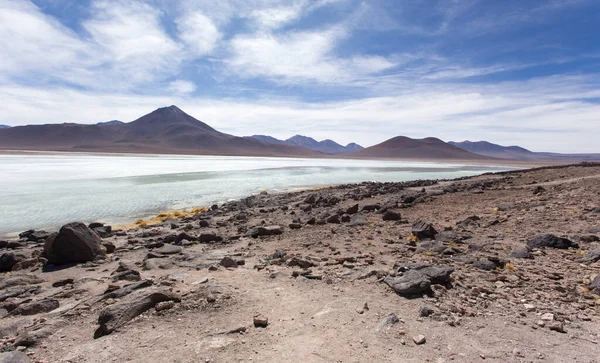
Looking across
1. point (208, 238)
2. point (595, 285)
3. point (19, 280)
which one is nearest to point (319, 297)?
point (595, 285)

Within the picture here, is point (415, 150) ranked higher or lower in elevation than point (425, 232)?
higher

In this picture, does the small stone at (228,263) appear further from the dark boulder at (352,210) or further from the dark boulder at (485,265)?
the dark boulder at (352,210)

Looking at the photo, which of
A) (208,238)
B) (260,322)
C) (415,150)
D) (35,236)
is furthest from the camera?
(415,150)

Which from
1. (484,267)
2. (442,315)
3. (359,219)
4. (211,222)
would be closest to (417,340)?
(442,315)

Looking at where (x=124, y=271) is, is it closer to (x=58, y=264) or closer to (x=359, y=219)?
(x=58, y=264)

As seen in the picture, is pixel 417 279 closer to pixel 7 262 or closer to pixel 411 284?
pixel 411 284

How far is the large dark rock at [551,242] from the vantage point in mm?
5656

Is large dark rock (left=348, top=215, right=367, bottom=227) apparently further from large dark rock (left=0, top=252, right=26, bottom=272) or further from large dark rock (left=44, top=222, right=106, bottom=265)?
large dark rock (left=0, top=252, right=26, bottom=272)

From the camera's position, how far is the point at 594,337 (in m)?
3.18

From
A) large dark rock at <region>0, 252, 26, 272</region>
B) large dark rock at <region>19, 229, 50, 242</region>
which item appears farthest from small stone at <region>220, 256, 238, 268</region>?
large dark rock at <region>19, 229, 50, 242</region>

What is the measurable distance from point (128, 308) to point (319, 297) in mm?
2091

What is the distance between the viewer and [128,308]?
12.7 feet

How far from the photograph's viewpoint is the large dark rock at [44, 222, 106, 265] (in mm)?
6297

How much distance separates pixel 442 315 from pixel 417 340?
0.57 m
